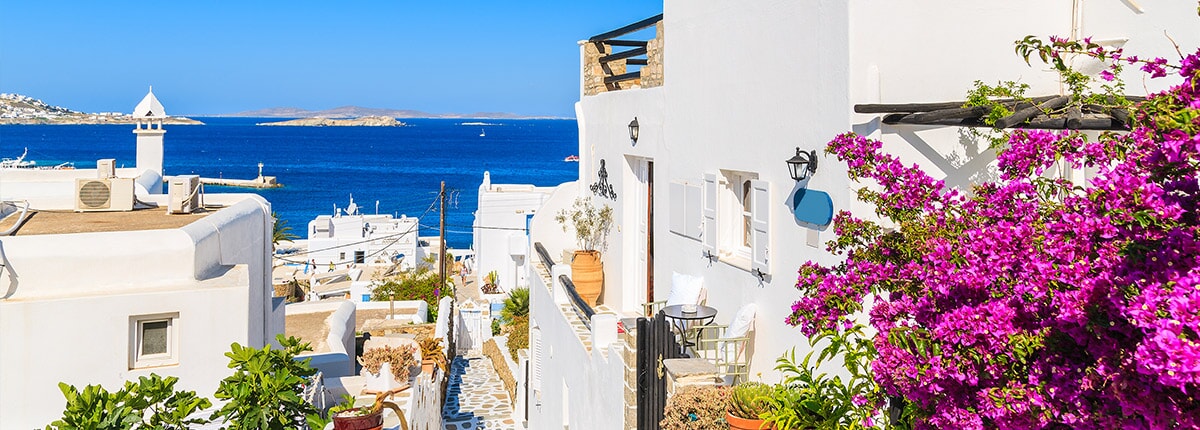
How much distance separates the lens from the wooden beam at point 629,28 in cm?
1159

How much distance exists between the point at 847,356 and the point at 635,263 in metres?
7.94

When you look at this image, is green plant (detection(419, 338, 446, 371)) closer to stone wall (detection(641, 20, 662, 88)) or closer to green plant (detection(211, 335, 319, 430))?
stone wall (detection(641, 20, 662, 88))

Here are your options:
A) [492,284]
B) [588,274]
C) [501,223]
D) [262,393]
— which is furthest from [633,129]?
[501,223]

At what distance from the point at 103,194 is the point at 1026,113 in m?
12.0

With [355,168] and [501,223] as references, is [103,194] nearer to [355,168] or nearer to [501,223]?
[501,223]

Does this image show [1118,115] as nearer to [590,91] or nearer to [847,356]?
[847,356]

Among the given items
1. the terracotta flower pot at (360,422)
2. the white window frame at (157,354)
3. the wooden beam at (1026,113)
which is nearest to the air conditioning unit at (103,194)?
the white window frame at (157,354)

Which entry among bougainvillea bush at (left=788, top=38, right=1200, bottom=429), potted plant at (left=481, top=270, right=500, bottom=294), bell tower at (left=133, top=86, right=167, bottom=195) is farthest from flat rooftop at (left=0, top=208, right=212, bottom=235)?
potted plant at (left=481, top=270, right=500, bottom=294)

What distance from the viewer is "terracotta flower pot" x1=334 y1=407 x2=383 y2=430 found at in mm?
10148

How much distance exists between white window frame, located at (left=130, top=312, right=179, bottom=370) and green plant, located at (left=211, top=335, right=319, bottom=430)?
210 cm

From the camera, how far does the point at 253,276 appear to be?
36.8 feet

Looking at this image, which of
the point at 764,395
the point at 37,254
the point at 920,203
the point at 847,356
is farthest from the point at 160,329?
the point at 920,203

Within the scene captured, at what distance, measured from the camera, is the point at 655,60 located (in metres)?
11.8

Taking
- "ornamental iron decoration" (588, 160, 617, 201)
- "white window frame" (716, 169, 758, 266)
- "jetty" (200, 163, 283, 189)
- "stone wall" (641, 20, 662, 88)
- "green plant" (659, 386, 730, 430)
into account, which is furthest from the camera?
"jetty" (200, 163, 283, 189)
